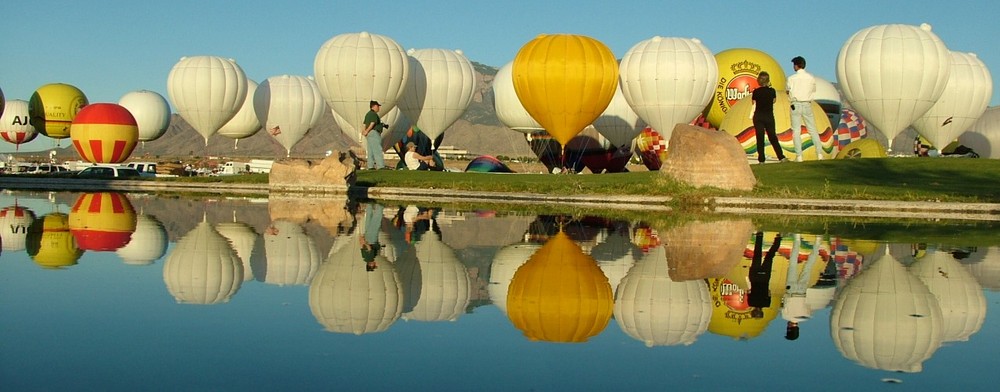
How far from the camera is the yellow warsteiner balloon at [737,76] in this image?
152 feet

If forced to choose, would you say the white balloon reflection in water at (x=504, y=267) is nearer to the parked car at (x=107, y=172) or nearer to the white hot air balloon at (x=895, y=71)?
the parked car at (x=107, y=172)

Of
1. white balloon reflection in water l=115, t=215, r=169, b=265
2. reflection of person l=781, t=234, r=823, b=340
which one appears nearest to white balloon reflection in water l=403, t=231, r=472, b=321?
reflection of person l=781, t=234, r=823, b=340

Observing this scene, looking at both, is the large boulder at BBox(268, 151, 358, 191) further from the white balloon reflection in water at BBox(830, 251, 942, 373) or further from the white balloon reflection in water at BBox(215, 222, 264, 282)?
the white balloon reflection in water at BBox(830, 251, 942, 373)

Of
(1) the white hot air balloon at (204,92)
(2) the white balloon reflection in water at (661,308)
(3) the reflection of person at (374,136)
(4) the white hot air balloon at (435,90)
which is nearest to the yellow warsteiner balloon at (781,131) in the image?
(3) the reflection of person at (374,136)

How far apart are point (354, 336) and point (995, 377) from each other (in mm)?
3755

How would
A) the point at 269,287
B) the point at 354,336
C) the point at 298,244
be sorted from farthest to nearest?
the point at 298,244
the point at 269,287
the point at 354,336

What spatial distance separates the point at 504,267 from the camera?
36.2 feet

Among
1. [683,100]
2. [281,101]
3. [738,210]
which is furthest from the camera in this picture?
[281,101]

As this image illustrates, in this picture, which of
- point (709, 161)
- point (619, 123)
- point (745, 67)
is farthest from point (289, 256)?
point (619, 123)

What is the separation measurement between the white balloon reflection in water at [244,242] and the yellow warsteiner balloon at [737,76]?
32.5m

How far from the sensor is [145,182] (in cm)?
3538

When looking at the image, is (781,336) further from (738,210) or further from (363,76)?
(363,76)

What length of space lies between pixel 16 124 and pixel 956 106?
5678 cm

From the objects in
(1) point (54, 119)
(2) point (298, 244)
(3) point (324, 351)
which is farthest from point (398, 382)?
(1) point (54, 119)
